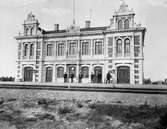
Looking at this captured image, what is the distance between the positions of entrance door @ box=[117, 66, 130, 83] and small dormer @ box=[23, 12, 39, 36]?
15.3 meters

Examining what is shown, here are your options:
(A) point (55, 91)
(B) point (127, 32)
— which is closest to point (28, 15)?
(B) point (127, 32)

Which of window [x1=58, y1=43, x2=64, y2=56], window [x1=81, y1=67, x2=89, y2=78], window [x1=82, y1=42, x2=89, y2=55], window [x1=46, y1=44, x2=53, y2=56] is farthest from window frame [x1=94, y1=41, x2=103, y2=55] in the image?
window [x1=46, y1=44, x2=53, y2=56]

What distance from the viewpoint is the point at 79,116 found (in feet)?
42.5

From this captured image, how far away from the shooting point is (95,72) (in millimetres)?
28750

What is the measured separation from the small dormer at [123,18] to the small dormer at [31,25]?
12744mm

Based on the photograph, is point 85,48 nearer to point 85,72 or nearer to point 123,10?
point 85,72

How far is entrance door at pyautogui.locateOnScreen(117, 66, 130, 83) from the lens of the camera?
27078 mm

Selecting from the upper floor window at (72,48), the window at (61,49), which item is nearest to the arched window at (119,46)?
the upper floor window at (72,48)

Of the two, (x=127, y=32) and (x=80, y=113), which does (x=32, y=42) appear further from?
(x=80, y=113)

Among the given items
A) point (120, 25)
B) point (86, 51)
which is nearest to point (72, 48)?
point (86, 51)

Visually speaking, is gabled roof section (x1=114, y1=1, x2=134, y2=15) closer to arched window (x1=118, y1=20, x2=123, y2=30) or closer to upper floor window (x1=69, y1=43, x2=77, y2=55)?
arched window (x1=118, y1=20, x2=123, y2=30)

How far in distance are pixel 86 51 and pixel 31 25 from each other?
10.7m

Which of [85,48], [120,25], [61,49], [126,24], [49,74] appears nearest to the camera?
[126,24]

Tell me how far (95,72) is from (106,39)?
16.8ft
